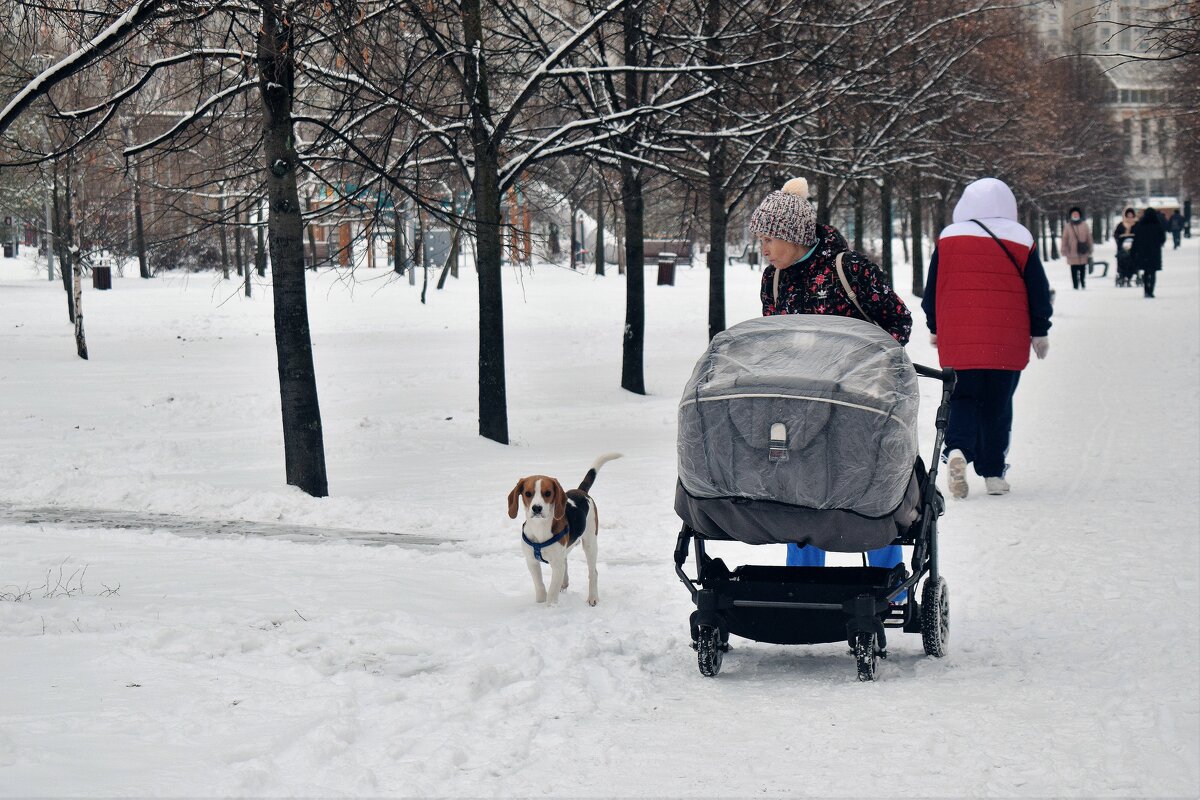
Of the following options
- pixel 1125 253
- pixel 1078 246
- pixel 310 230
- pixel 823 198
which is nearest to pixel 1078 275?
pixel 1125 253

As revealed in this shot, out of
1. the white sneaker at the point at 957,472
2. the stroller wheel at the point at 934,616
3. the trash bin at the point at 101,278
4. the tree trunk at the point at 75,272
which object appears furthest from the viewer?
the trash bin at the point at 101,278

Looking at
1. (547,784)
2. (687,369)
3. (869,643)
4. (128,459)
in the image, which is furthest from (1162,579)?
(687,369)

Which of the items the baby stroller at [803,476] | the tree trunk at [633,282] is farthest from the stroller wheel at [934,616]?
the tree trunk at [633,282]

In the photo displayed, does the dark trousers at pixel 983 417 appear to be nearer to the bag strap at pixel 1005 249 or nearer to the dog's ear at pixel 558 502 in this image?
the bag strap at pixel 1005 249

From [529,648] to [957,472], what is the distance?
466 cm

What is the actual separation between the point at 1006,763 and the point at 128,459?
34.0 ft

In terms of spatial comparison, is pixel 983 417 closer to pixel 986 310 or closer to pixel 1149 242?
pixel 986 310

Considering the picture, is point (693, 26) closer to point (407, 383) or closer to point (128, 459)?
point (407, 383)

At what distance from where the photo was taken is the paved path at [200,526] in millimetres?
8875

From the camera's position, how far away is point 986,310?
9117 mm

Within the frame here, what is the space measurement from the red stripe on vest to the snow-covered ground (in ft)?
3.42

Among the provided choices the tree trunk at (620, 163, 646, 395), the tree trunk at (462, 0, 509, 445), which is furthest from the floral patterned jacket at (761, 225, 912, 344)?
the tree trunk at (620, 163, 646, 395)

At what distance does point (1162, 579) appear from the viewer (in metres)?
7.02

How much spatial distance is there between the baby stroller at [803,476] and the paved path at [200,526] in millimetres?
3629
